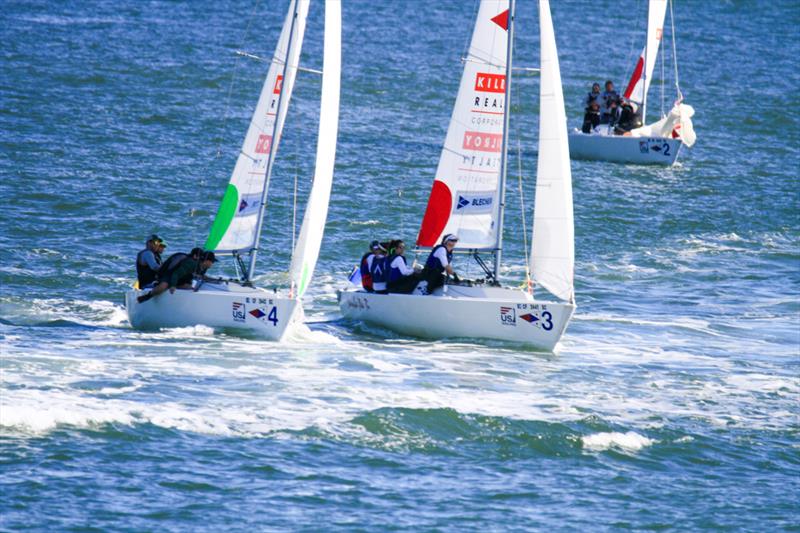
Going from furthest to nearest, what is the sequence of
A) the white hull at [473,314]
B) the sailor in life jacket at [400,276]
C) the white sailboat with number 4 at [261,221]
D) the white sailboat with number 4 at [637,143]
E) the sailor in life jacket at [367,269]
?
the white sailboat with number 4 at [637,143], the sailor in life jacket at [367,269], the sailor in life jacket at [400,276], the white hull at [473,314], the white sailboat with number 4 at [261,221]

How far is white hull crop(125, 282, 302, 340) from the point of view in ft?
75.7

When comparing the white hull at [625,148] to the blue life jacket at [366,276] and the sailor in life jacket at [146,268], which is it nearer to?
the blue life jacket at [366,276]

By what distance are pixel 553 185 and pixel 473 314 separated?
2468 mm

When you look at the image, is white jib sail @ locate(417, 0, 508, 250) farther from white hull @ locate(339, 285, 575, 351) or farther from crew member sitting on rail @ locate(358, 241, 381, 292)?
white hull @ locate(339, 285, 575, 351)

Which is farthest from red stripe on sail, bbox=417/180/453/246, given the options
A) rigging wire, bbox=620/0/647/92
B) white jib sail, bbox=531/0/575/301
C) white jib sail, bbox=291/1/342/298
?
rigging wire, bbox=620/0/647/92

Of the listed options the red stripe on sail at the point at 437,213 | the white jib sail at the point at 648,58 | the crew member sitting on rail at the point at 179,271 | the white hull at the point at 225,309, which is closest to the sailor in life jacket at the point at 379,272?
the red stripe on sail at the point at 437,213

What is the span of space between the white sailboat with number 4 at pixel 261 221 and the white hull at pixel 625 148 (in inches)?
798

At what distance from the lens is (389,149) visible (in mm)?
42062

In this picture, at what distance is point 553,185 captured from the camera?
23.9 m

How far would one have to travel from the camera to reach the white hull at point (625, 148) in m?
43.3

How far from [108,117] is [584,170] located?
1405cm

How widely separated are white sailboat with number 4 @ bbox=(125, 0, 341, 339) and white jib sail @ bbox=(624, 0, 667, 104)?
22.2 metres

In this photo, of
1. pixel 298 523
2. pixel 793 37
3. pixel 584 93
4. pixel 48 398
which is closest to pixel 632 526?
pixel 298 523

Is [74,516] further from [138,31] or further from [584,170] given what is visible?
[138,31]
